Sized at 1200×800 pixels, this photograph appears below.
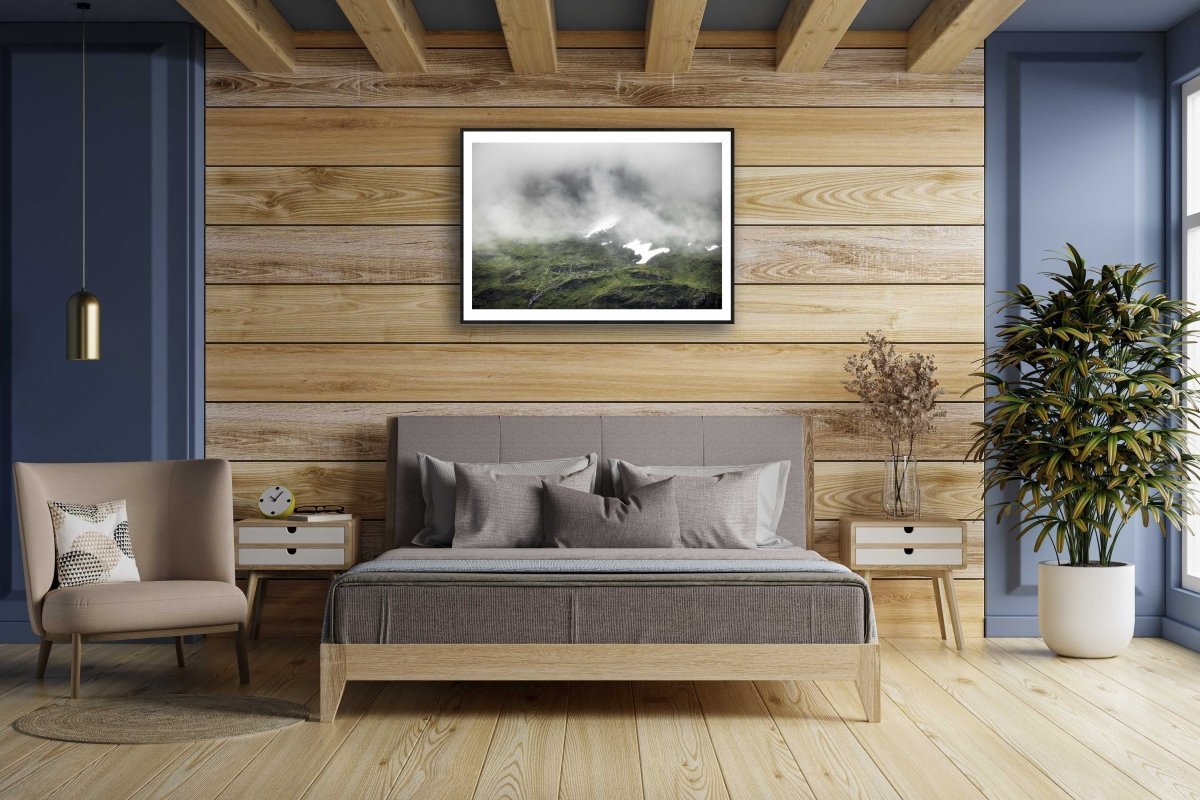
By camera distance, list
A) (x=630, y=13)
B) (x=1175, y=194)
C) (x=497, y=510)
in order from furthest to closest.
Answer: (x=1175, y=194), (x=630, y=13), (x=497, y=510)

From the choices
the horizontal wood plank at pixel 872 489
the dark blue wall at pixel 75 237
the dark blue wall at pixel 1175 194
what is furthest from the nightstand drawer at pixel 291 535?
the dark blue wall at pixel 1175 194

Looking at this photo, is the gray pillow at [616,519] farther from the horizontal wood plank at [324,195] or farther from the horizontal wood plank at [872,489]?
the horizontal wood plank at [324,195]

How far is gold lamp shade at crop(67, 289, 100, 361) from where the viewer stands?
13.7 ft

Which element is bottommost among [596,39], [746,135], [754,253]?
[754,253]

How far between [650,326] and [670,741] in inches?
82.3

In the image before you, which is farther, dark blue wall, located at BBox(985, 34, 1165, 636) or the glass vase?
dark blue wall, located at BBox(985, 34, 1165, 636)

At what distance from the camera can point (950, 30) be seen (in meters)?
4.19

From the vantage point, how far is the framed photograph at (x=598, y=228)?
4.72 m

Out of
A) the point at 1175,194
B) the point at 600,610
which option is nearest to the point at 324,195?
the point at 600,610

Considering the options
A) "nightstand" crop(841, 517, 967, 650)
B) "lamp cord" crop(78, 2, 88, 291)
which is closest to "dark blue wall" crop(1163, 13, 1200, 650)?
"nightstand" crop(841, 517, 967, 650)

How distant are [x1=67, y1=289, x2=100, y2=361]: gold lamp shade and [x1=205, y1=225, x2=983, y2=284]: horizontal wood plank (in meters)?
0.71

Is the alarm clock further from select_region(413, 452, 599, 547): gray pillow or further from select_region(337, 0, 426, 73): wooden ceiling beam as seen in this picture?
select_region(337, 0, 426, 73): wooden ceiling beam

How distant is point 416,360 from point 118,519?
139 centimetres

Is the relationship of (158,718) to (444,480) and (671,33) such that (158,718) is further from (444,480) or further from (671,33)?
(671,33)
